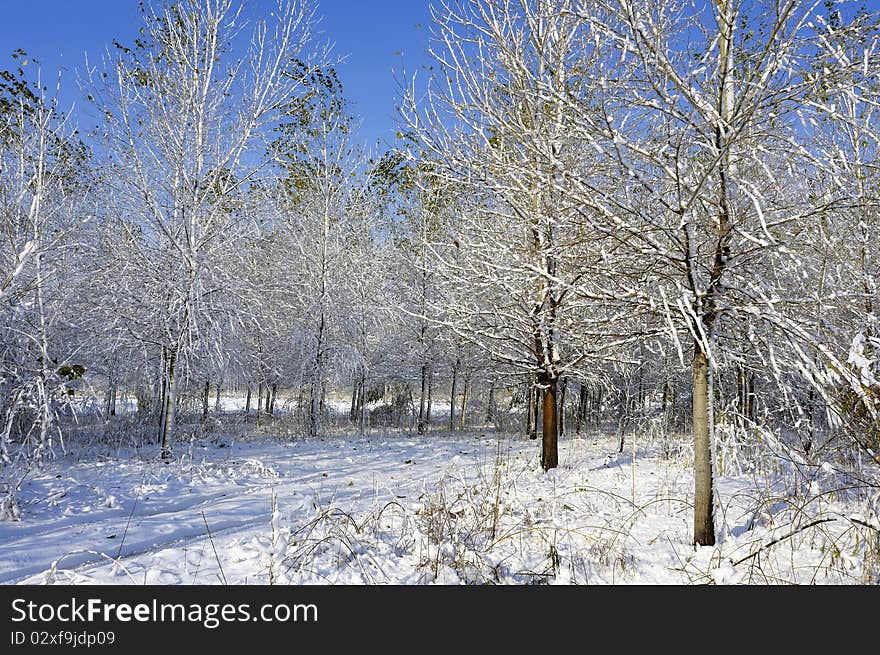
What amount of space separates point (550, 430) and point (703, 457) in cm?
415

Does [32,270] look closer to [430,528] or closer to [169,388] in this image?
[169,388]

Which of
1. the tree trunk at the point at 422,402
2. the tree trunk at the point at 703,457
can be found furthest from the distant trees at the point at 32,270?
the tree trunk at the point at 422,402

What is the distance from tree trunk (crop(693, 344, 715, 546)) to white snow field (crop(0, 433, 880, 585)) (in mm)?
182

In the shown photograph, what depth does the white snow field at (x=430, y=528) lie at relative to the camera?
359 centimetres

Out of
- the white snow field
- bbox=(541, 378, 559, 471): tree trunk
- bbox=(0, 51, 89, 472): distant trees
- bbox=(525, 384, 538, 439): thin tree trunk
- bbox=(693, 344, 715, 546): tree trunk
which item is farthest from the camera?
bbox=(525, 384, 538, 439): thin tree trunk

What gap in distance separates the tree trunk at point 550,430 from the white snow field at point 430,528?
22cm

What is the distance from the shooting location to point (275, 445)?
11.7 m

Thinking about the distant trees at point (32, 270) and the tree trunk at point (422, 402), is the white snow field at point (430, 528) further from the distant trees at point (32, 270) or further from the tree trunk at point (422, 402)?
the tree trunk at point (422, 402)

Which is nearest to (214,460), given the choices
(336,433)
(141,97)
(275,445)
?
(275,445)

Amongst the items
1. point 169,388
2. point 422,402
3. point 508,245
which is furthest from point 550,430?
point 422,402

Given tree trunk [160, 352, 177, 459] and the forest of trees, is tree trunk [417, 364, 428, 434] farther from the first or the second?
tree trunk [160, 352, 177, 459]

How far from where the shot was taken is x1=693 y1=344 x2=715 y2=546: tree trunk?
402cm

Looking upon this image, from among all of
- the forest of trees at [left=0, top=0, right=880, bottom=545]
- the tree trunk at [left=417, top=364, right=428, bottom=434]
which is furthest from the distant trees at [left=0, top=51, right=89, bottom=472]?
the tree trunk at [left=417, top=364, right=428, bottom=434]
